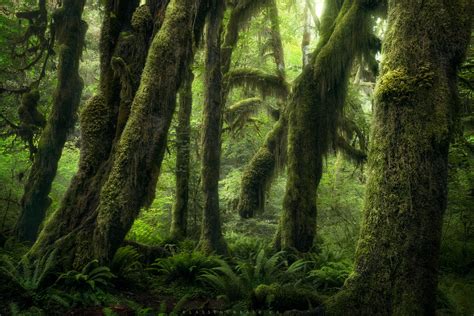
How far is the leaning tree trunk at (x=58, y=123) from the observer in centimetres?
1164

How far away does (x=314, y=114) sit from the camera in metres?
11.1

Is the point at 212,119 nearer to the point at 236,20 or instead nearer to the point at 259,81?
the point at 259,81

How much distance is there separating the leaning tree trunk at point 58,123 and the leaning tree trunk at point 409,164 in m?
9.86

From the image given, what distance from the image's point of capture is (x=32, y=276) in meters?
5.99

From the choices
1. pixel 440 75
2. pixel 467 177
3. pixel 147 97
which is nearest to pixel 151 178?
pixel 147 97

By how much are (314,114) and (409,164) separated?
6.25 meters

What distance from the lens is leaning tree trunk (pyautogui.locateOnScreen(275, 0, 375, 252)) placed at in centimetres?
1055

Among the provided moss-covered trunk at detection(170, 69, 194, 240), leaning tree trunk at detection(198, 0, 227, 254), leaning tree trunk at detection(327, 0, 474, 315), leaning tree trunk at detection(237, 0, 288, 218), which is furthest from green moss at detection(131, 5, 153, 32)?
leaning tree trunk at detection(237, 0, 288, 218)

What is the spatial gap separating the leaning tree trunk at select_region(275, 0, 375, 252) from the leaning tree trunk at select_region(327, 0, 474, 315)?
203 inches

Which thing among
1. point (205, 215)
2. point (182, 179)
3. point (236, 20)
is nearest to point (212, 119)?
point (205, 215)

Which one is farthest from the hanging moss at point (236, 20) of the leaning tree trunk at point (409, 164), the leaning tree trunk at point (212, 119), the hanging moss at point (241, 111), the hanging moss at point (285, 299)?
the hanging moss at point (285, 299)

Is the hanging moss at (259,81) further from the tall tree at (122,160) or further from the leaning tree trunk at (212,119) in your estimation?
the tall tree at (122,160)

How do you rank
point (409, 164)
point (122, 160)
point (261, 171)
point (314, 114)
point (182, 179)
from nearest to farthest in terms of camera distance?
point (409, 164), point (122, 160), point (314, 114), point (261, 171), point (182, 179)

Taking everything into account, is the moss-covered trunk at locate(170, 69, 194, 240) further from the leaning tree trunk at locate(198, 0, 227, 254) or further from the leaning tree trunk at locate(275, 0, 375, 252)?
the leaning tree trunk at locate(275, 0, 375, 252)
